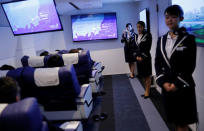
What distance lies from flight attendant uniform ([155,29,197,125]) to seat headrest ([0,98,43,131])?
1.17 m

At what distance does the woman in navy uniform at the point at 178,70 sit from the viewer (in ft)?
4.80

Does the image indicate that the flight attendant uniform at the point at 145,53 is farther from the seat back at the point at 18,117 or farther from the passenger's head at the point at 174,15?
the seat back at the point at 18,117

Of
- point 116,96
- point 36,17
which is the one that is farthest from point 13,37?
point 116,96

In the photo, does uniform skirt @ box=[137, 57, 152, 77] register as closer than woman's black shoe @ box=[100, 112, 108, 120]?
No

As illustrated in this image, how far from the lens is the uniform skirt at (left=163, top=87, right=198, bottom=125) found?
4.99 feet

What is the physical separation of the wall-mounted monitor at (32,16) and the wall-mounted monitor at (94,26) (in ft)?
8.60

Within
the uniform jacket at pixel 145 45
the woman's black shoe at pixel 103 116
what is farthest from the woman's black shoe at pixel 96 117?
the uniform jacket at pixel 145 45

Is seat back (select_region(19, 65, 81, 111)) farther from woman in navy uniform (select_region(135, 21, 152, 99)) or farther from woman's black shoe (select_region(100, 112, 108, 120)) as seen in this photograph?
→ woman in navy uniform (select_region(135, 21, 152, 99))

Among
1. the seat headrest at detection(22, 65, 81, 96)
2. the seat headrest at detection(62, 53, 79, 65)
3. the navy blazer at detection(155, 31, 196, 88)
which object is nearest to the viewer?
the navy blazer at detection(155, 31, 196, 88)

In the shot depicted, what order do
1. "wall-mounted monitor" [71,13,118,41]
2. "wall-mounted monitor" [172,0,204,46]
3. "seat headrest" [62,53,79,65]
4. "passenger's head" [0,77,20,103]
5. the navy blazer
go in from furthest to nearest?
"wall-mounted monitor" [71,13,118,41] < "seat headrest" [62,53,79,65] < "wall-mounted monitor" [172,0,204,46] < the navy blazer < "passenger's head" [0,77,20,103]

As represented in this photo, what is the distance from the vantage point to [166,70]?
1617 millimetres

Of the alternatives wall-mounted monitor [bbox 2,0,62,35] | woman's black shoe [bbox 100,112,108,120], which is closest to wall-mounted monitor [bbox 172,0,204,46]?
woman's black shoe [bbox 100,112,108,120]

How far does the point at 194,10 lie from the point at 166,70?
0.87 metres

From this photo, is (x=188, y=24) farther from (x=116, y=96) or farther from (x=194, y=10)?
(x=116, y=96)
